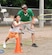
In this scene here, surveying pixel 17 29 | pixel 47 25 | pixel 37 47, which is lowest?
pixel 47 25

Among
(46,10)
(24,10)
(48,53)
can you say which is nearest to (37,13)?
(46,10)

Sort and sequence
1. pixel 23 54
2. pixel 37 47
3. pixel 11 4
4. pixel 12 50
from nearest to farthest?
pixel 23 54
pixel 12 50
pixel 37 47
pixel 11 4

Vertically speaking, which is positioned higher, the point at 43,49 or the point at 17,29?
the point at 17,29

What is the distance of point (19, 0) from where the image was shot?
19406 mm

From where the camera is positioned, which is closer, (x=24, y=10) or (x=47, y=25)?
(x=24, y=10)

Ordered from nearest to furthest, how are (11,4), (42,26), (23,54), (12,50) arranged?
(23,54) → (12,50) → (42,26) → (11,4)

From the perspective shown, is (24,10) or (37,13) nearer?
(24,10)

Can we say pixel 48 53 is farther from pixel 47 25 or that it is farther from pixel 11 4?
pixel 11 4

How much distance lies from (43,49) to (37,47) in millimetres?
477

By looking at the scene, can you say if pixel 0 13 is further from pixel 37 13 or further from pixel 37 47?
pixel 37 47

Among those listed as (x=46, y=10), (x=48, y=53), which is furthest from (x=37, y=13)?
(x=48, y=53)

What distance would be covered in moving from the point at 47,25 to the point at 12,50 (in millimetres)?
9727

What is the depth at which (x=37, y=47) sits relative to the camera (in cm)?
1005

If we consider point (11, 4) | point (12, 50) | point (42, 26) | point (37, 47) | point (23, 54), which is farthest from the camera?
point (11, 4)
